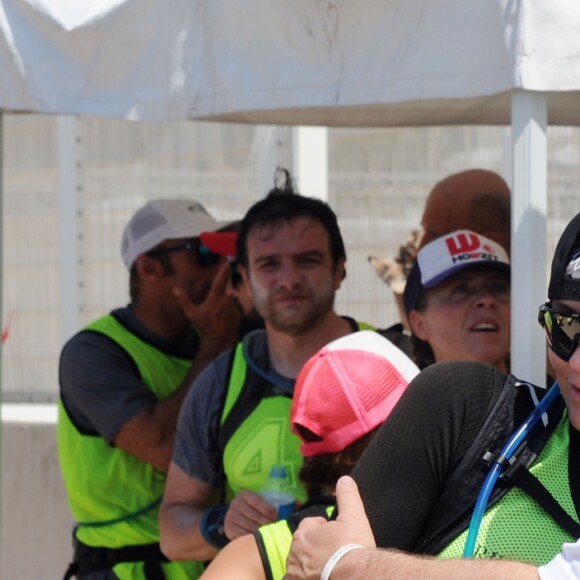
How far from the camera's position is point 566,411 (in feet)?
6.75

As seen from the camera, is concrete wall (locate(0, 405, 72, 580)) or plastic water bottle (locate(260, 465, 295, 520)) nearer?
plastic water bottle (locate(260, 465, 295, 520))

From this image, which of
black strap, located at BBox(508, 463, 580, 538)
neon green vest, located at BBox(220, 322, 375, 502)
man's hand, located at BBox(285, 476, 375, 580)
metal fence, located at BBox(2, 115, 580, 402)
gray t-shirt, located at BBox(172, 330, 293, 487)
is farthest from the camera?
metal fence, located at BBox(2, 115, 580, 402)

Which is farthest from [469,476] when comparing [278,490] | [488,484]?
[278,490]

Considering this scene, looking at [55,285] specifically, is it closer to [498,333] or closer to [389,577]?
[498,333]

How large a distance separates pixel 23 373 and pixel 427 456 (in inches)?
199

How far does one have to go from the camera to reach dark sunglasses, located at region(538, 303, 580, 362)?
2.00 m

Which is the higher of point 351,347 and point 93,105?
point 93,105

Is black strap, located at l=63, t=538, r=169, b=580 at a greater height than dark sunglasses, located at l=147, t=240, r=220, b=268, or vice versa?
dark sunglasses, located at l=147, t=240, r=220, b=268

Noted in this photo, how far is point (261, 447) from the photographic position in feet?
10.3

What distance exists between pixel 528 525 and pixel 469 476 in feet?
0.38

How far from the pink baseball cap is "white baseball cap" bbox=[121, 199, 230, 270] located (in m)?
1.62

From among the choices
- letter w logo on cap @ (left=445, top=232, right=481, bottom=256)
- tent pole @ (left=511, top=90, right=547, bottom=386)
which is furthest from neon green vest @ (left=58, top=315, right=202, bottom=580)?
tent pole @ (left=511, top=90, right=547, bottom=386)

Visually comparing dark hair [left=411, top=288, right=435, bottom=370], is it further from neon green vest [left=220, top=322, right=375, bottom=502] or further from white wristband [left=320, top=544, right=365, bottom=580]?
white wristband [left=320, top=544, right=365, bottom=580]

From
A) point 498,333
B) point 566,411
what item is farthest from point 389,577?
point 498,333
